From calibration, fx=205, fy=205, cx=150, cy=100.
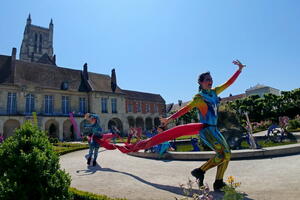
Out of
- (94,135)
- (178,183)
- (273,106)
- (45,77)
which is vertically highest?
(45,77)

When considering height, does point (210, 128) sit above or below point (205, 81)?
below

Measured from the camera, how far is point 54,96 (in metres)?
31.1

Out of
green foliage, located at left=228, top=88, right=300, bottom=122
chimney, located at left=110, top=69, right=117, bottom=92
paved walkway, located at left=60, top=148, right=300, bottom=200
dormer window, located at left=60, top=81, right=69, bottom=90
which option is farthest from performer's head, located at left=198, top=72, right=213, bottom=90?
green foliage, located at left=228, top=88, right=300, bottom=122

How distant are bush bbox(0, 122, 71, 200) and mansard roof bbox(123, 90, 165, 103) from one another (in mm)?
43251

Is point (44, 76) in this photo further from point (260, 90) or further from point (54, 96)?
point (260, 90)

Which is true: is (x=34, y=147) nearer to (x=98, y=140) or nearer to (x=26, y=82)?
(x=98, y=140)

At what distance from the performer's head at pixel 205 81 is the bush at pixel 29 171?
3.19 m

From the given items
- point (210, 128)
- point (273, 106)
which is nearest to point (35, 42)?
point (273, 106)

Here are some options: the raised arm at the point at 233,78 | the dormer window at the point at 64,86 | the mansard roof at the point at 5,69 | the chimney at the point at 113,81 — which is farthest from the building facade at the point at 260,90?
the raised arm at the point at 233,78

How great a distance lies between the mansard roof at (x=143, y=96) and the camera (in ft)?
156

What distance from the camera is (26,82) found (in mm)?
29156

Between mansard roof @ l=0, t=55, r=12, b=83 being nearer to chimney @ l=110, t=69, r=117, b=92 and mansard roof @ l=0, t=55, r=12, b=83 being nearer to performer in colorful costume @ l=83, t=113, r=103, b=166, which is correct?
chimney @ l=110, t=69, r=117, b=92

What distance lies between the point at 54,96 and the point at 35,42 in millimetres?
44980

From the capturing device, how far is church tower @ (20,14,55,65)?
209 ft
